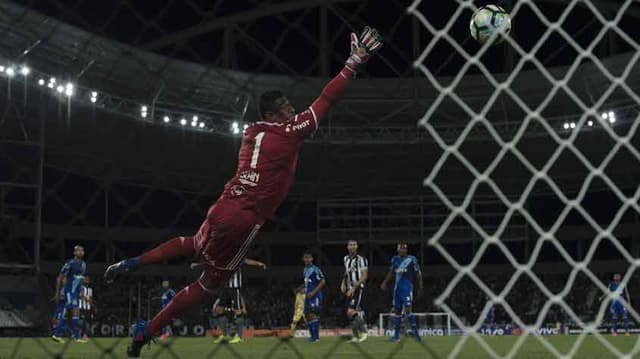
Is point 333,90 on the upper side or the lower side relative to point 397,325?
upper

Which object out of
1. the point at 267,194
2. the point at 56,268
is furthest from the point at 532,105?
the point at 267,194

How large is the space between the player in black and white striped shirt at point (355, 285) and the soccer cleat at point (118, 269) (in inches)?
277

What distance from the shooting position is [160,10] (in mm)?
26219

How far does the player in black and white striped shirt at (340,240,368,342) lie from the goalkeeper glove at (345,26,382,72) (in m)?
7.74

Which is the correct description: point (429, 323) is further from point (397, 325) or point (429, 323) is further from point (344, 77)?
point (344, 77)

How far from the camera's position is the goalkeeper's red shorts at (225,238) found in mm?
5004

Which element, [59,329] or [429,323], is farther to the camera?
[429,323]

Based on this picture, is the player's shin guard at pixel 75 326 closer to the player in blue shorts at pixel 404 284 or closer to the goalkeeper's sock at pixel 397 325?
the player in blue shorts at pixel 404 284

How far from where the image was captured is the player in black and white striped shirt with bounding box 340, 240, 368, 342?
1229 centimetres

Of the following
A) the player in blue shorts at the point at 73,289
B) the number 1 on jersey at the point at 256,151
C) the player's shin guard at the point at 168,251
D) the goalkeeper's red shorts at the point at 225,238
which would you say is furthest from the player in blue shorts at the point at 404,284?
the number 1 on jersey at the point at 256,151

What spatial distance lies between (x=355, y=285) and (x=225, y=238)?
7448 millimetres

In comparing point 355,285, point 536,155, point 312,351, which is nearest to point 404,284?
point 355,285

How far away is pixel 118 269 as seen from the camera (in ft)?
17.3

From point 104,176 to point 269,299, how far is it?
7.96 meters
